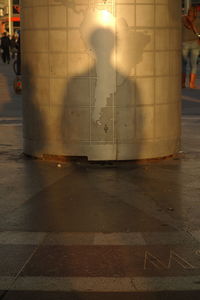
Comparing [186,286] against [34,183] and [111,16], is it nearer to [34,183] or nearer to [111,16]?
[34,183]

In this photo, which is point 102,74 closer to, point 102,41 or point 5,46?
point 102,41

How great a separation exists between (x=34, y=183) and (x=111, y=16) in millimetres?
2416

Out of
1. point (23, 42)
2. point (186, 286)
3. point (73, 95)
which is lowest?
point (186, 286)

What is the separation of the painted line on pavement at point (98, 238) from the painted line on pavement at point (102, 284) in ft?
2.71

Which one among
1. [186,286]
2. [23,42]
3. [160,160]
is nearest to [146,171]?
[160,160]

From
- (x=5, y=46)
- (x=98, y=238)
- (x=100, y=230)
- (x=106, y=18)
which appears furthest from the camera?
(x=5, y=46)

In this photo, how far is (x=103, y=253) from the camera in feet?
17.5

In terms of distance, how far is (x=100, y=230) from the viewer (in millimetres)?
6004

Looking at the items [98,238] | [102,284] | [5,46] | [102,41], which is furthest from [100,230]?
[5,46]

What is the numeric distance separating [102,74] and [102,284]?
15.2 feet

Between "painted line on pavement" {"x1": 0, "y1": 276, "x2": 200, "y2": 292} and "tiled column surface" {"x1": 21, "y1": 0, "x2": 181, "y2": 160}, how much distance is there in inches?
174

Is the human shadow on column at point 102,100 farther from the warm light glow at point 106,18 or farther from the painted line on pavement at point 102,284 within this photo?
the painted line on pavement at point 102,284

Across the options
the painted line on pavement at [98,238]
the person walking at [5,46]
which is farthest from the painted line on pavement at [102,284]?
the person walking at [5,46]

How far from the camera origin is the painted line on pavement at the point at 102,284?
459 centimetres
